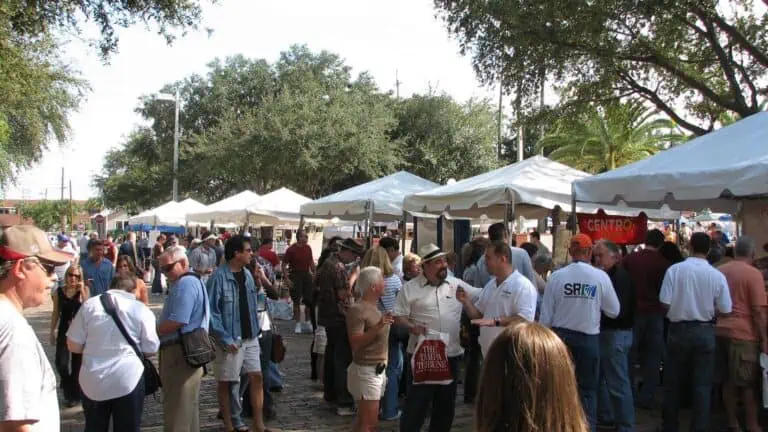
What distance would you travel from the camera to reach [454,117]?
127 feet

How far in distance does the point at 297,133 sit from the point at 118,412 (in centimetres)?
2977

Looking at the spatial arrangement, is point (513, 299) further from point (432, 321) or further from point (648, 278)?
point (648, 278)

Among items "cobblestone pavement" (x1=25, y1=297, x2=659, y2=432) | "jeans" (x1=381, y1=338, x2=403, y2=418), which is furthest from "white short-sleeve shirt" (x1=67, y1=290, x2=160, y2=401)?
"jeans" (x1=381, y1=338, x2=403, y2=418)

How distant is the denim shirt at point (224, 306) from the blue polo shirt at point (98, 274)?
3.10 meters

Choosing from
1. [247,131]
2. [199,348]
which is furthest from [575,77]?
[247,131]

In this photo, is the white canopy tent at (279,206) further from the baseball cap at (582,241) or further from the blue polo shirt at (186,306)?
the blue polo shirt at (186,306)

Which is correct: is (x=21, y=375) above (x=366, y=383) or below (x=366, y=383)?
above

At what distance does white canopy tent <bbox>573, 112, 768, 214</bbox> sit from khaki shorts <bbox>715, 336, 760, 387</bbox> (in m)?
1.40

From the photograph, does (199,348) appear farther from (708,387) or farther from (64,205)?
(64,205)

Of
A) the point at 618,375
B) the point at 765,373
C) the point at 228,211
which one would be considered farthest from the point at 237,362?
the point at 228,211

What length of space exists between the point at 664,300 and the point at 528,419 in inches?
206

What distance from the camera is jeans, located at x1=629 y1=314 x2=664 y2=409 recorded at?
7988 mm

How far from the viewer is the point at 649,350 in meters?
8.06

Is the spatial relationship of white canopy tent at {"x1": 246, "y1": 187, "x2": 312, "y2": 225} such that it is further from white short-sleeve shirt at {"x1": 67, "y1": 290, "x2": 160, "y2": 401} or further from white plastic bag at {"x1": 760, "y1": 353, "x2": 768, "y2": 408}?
white short-sleeve shirt at {"x1": 67, "y1": 290, "x2": 160, "y2": 401}
